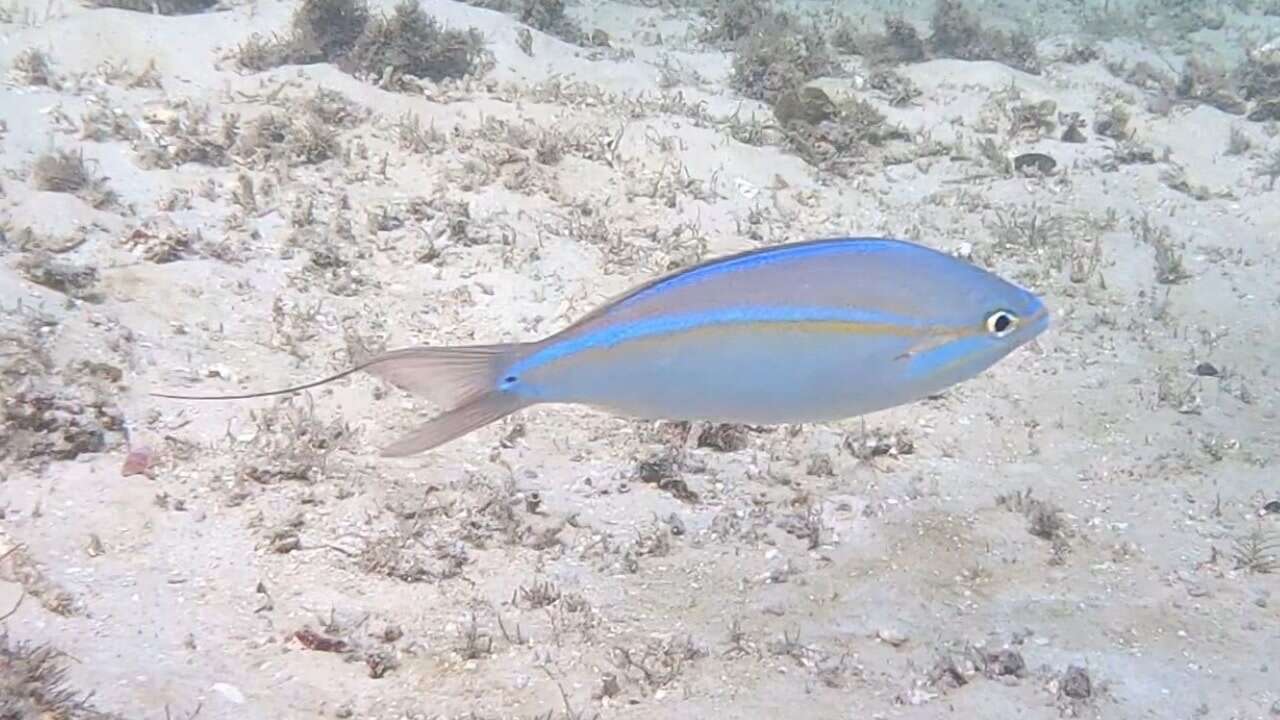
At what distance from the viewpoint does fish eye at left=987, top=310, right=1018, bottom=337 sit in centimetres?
232

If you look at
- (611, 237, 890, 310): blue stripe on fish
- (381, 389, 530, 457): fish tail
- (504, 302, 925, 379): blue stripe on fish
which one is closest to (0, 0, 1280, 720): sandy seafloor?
(381, 389, 530, 457): fish tail

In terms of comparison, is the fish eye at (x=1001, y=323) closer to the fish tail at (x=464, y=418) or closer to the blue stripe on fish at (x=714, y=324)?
the blue stripe on fish at (x=714, y=324)

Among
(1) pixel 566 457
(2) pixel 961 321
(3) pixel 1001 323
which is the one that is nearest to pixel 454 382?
(2) pixel 961 321

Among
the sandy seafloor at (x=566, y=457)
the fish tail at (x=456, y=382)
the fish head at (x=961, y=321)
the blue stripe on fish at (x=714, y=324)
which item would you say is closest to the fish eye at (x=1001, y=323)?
the fish head at (x=961, y=321)

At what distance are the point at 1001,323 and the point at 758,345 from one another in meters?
0.61

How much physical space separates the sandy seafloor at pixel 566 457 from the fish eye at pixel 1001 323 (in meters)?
1.95

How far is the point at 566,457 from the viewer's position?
16.9 feet

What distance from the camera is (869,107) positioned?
9203mm

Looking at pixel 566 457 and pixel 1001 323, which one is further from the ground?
pixel 1001 323

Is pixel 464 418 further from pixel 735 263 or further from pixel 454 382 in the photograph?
pixel 735 263

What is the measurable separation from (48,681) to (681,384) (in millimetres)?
2338

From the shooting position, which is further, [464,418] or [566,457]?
[566,457]

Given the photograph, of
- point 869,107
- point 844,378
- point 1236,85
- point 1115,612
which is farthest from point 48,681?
point 1236,85

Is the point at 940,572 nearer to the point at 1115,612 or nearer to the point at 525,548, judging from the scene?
the point at 1115,612
